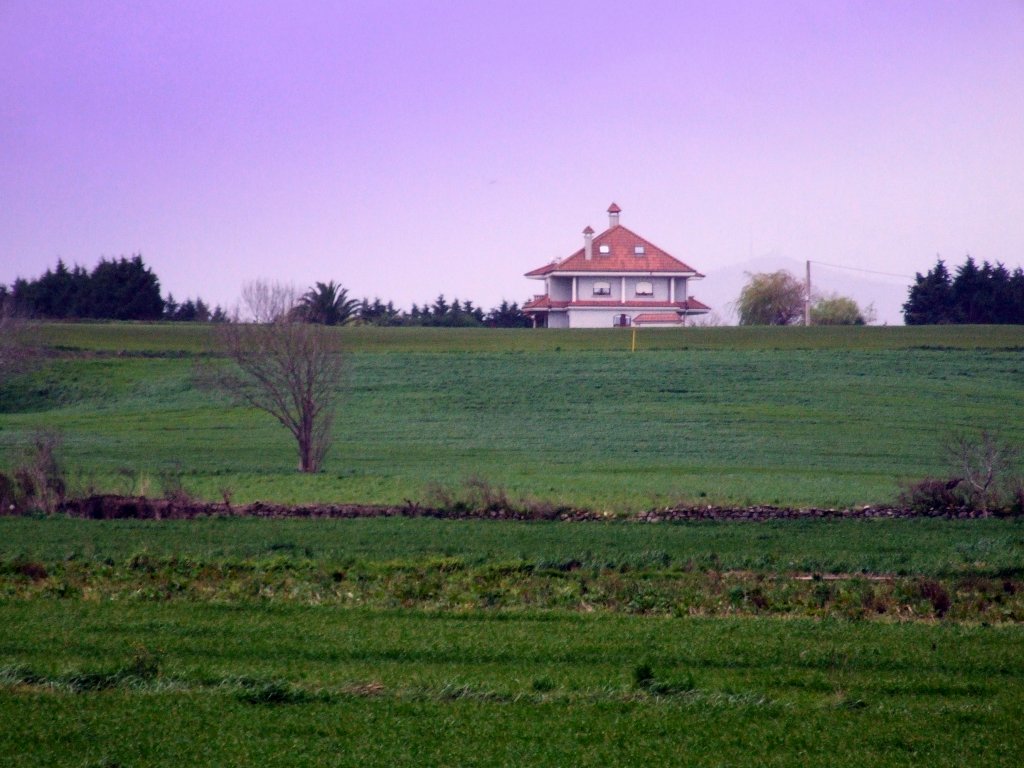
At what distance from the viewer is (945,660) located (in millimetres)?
10273

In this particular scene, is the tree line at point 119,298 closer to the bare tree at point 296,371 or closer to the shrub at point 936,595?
the bare tree at point 296,371

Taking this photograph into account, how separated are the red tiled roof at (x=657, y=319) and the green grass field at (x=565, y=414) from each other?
11.4m

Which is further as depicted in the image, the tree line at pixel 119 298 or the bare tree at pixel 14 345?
the tree line at pixel 119 298

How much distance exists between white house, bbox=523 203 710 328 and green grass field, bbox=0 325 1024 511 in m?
11.3

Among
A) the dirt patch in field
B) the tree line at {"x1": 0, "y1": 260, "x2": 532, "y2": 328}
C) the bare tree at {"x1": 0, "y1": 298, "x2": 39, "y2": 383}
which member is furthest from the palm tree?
the dirt patch in field

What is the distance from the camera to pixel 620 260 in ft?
252

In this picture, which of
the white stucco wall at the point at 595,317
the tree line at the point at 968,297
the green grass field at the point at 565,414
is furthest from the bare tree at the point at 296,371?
the tree line at the point at 968,297

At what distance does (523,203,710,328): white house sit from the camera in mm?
75938

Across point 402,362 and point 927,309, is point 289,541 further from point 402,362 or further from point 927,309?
point 927,309

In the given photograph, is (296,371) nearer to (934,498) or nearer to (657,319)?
(934,498)

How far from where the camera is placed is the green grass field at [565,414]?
2897cm

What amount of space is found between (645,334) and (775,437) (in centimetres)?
2647

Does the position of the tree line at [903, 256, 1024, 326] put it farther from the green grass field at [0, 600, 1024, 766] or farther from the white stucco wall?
the green grass field at [0, 600, 1024, 766]

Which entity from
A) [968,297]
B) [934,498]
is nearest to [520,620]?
[934,498]
